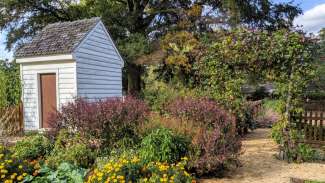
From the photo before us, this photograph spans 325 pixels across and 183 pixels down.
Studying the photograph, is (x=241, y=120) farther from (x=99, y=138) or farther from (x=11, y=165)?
(x=11, y=165)

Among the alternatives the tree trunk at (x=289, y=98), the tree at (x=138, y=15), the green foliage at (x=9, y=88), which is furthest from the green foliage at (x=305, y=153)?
the tree at (x=138, y=15)

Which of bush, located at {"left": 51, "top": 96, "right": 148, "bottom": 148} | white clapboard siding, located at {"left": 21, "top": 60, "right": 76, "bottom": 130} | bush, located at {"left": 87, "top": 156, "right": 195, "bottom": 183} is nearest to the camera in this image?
bush, located at {"left": 87, "top": 156, "right": 195, "bottom": 183}

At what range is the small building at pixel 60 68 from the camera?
11031 millimetres

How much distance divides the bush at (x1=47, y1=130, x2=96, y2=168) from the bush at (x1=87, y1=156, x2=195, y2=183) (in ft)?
4.76

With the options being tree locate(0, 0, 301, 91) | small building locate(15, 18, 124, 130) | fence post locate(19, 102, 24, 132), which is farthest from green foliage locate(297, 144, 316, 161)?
tree locate(0, 0, 301, 91)

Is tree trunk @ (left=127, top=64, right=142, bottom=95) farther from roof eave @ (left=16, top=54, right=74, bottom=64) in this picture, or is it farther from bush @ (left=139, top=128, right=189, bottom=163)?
bush @ (left=139, top=128, right=189, bottom=163)

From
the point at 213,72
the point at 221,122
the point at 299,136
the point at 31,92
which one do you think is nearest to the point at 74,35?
the point at 31,92

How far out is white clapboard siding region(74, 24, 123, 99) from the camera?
1129cm

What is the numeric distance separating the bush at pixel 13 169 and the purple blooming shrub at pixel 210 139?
271cm

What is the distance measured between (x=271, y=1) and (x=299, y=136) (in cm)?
1414

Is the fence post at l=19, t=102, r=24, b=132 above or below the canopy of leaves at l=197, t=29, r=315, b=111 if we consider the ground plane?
below

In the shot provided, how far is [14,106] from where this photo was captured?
40.5 ft

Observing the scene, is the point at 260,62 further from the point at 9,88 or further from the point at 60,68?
the point at 9,88

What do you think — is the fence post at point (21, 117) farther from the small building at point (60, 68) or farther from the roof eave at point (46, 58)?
the roof eave at point (46, 58)
